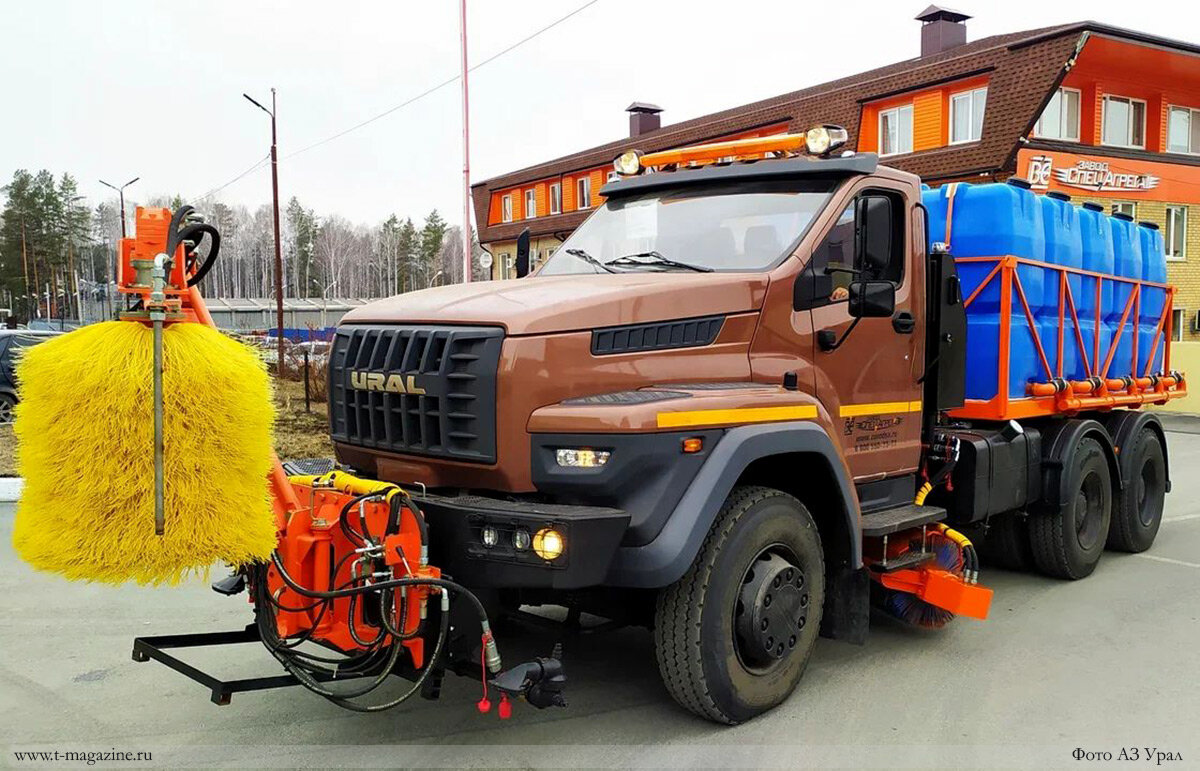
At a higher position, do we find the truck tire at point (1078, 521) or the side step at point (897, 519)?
the side step at point (897, 519)

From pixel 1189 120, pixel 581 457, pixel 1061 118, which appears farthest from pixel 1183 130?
pixel 581 457

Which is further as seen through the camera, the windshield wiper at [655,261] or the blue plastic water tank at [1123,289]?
the blue plastic water tank at [1123,289]

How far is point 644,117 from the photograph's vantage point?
1475 inches

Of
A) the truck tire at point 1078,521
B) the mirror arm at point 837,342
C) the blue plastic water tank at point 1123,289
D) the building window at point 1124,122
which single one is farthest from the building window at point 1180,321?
the mirror arm at point 837,342

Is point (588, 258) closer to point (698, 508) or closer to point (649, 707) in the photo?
point (698, 508)

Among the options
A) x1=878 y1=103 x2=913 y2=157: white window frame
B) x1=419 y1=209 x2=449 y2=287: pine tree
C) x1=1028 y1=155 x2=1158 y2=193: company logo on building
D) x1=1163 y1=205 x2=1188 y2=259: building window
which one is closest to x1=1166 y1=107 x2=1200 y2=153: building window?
x1=1163 y1=205 x2=1188 y2=259: building window

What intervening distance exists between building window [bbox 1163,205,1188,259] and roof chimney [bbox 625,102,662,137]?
18.4 metres

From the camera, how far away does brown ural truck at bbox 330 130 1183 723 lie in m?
3.98

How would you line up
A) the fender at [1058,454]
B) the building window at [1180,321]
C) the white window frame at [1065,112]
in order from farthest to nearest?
the building window at [1180,321] → the white window frame at [1065,112] → the fender at [1058,454]

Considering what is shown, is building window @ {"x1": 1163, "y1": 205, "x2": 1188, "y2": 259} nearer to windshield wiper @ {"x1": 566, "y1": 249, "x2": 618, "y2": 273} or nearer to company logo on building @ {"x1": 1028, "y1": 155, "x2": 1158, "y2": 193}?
company logo on building @ {"x1": 1028, "y1": 155, "x2": 1158, "y2": 193}

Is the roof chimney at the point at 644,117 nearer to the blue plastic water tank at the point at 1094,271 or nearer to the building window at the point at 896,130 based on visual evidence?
the building window at the point at 896,130

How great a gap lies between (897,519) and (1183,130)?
24.1 meters

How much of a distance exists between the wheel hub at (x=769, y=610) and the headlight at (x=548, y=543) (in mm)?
1020

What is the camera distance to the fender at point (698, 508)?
154 inches
